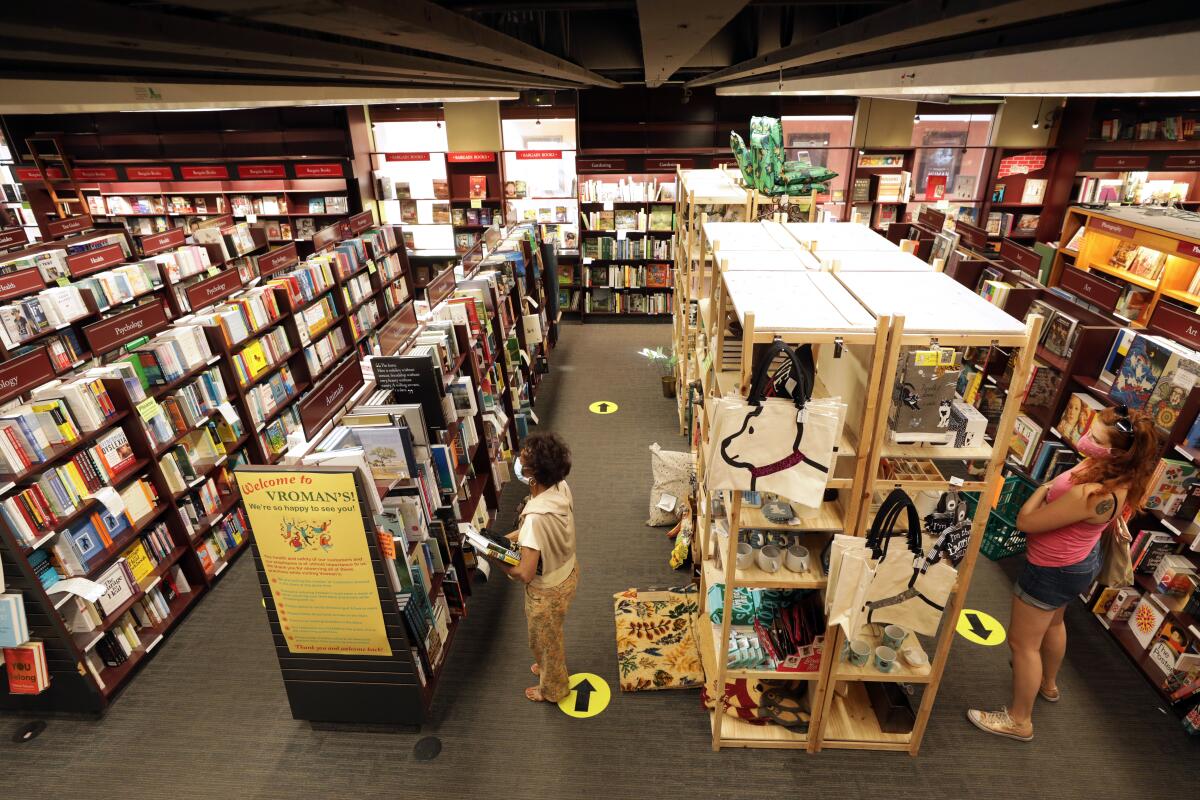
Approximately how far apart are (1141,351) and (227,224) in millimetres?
8736

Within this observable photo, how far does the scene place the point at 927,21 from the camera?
1.04m

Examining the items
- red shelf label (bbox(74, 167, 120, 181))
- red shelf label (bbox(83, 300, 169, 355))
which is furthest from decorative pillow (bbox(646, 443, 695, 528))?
red shelf label (bbox(74, 167, 120, 181))

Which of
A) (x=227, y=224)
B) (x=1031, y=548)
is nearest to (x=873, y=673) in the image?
(x=1031, y=548)

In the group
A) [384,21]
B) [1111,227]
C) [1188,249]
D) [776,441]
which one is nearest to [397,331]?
[776,441]

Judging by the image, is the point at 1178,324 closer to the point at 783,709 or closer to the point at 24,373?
the point at 783,709

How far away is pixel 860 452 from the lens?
2479mm

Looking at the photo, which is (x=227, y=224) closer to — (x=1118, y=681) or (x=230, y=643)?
(x=230, y=643)

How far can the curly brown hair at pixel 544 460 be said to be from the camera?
9.49 ft

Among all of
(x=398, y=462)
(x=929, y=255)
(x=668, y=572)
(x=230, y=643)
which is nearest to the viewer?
(x=398, y=462)

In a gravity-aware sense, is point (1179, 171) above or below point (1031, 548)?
above

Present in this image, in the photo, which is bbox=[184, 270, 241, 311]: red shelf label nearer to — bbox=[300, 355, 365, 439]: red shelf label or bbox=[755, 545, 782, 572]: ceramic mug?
bbox=[300, 355, 365, 439]: red shelf label

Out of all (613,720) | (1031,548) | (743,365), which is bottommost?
(613,720)

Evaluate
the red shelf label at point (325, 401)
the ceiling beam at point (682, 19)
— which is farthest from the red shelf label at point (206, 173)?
the ceiling beam at point (682, 19)

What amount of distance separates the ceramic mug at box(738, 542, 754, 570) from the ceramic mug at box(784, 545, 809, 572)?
163 millimetres
